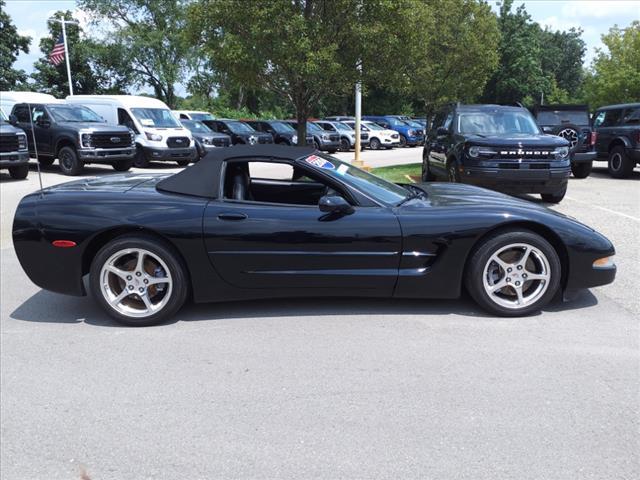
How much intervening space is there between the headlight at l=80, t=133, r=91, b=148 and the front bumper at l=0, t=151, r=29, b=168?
Answer: 60.4 inches

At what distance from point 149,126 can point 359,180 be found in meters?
15.1

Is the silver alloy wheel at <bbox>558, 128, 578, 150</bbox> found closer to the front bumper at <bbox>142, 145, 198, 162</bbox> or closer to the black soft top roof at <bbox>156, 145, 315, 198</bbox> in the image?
the black soft top roof at <bbox>156, 145, 315, 198</bbox>

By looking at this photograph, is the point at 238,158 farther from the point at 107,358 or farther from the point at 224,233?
the point at 107,358

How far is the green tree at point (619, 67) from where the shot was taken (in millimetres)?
29047

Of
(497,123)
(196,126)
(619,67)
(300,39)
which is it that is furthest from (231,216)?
(619,67)

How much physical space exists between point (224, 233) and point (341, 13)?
9.27 metres

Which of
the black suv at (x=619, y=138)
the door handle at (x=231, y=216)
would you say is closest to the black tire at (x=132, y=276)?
the door handle at (x=231, y=216)

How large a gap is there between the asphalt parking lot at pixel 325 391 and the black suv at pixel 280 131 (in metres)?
20.6

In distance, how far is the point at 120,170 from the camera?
672 inches

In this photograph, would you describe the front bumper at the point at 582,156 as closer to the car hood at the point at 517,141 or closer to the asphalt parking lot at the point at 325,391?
the car hood at the point at 517,141

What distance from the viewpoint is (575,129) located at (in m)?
13.0

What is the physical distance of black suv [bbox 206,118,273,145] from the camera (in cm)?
2316

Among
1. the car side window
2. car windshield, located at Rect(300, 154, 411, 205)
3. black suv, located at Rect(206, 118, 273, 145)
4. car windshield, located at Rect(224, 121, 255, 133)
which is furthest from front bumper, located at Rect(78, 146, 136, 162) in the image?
the car side window

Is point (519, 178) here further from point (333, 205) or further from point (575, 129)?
point (575, 129)
